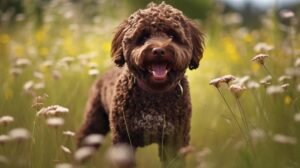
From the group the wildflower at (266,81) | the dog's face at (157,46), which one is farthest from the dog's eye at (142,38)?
the wildflower at (266,81)

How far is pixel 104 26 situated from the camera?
10.7 metres

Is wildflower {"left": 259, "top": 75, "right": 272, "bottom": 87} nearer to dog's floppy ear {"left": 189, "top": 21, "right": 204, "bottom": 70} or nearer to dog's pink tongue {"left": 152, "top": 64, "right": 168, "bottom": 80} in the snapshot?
dog's floppy ear {"left": 189, "top": 21, "right": 204, "bottom": 70}

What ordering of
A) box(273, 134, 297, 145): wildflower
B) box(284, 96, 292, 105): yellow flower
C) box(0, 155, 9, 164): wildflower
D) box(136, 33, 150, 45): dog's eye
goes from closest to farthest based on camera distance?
box(273, 134, 297, 145): wildflower → box(0, 155, 9, 164): wildflower → box(136, 33, 150, 45): dog's eye → box(284, 96, 292, 105): yellow flower

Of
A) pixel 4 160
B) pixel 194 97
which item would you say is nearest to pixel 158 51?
pixel 4 160

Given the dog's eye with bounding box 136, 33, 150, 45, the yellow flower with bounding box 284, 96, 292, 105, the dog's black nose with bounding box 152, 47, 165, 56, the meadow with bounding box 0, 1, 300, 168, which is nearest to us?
the meadow with bounding box 0, 1, 300, 168

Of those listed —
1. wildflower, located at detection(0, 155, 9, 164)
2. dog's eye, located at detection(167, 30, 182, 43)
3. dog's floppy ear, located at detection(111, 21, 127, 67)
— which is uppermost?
dog's floppy ear, located at detection(111, 21, 127, 67)

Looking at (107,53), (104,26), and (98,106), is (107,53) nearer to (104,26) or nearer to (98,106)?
(104,26)

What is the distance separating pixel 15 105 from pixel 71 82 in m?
1.19

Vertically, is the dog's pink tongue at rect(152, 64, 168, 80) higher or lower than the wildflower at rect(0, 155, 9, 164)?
higher

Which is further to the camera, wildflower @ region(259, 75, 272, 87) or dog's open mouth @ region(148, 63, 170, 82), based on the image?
wildflower @ region(259, 75, 272, 87)

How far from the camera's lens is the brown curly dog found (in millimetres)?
4512

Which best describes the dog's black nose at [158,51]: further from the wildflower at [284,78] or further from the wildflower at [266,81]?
the wildflower at [284,78]

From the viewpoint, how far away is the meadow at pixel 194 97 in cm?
391

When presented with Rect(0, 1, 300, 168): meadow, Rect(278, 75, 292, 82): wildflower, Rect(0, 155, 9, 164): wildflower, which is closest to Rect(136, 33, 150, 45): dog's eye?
Rect(0, 1, 300, 168): meadow
